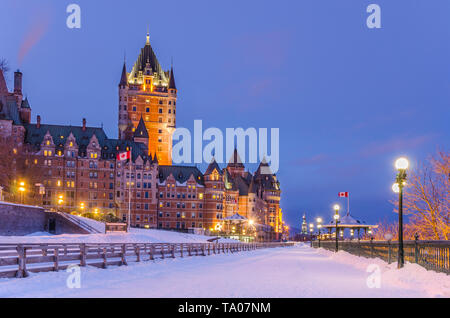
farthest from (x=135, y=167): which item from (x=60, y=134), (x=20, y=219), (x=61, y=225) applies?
(x=20, y=219)

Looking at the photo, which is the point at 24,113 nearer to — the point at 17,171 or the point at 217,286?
the point at 17,171

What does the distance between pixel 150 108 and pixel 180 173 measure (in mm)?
27598

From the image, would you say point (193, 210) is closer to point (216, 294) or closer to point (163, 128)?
point (163, 128)

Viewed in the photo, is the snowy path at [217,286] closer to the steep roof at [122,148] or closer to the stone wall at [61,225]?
the stone wall at [61,225]

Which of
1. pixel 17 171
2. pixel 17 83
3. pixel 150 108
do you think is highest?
pixel 150 108

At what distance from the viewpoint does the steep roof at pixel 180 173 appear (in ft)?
469

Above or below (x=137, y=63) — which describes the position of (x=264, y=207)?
below

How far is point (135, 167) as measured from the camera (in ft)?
433

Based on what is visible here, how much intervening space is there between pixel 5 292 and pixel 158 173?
5048 inches

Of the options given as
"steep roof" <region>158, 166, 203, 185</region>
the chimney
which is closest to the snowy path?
the chimney

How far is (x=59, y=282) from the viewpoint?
17.5m

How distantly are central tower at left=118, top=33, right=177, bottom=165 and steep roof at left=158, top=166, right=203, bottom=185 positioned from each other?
14.5m

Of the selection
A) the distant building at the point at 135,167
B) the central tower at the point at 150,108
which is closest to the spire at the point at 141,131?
the distant building at the point at 135,167
